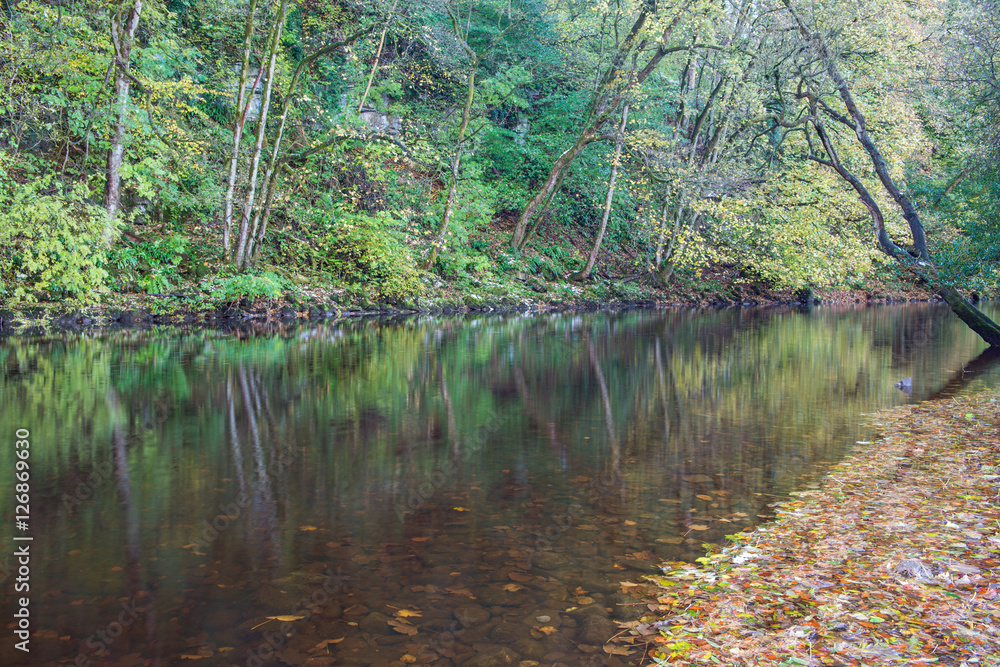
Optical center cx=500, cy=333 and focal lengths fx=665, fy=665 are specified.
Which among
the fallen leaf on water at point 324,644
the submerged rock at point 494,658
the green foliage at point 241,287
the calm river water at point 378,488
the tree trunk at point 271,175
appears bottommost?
the submerged rock at point 494,658

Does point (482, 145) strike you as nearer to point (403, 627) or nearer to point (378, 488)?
point (378, 488)

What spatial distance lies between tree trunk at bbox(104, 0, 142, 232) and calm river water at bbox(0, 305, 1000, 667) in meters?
7.36

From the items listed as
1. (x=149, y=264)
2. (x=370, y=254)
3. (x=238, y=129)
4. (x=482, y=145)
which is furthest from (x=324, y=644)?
(x=482, y=145)

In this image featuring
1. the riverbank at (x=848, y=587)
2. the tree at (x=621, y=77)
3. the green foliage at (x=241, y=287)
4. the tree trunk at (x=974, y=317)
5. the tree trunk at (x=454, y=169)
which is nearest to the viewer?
the riverbank at (x=848, y=587)

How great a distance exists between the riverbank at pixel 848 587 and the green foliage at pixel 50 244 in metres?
18.1

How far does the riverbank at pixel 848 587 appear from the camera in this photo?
341 centimetres

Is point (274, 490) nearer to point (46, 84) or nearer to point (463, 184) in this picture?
point (46, 84)

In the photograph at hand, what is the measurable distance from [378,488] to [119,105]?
18071 millimetres

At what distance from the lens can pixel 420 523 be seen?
5.25m

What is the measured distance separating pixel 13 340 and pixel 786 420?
633 inches

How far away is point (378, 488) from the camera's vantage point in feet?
19.9

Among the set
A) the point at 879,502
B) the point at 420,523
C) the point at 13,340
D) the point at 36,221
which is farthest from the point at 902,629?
the point at 36,221

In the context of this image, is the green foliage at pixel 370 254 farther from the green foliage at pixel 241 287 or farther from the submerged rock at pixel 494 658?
the submerged rock at pixel 494 658

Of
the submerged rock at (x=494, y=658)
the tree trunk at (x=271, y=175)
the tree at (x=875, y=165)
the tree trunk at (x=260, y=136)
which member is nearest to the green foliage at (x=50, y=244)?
the tree trunk at (x=260, y=136)
